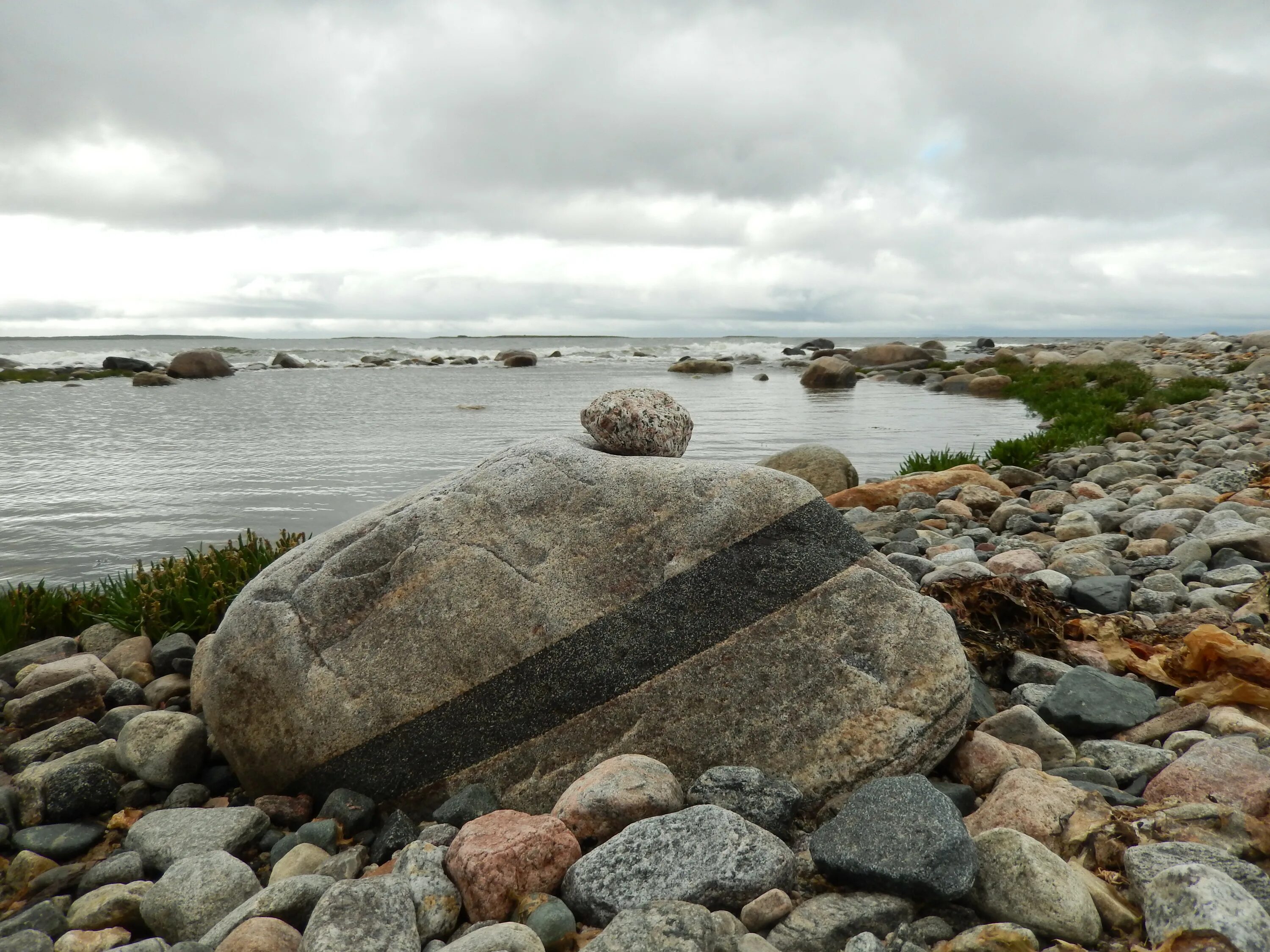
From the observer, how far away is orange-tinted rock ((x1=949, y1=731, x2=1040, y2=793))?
3711mm

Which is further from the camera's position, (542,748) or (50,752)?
(50,752)

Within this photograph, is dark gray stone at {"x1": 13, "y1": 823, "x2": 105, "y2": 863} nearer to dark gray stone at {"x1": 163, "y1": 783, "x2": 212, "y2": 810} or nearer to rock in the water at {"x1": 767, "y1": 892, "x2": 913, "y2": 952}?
dark gray stone at {"x1": 163, "y1": 783, "x2": 212, "y2": 810}

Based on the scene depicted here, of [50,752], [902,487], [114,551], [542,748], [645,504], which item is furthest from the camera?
[902,487]

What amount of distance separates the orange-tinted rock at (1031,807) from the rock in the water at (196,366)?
43097mm

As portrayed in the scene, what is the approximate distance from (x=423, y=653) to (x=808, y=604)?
5.91 feet

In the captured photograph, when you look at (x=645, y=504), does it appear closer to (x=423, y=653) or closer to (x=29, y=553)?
(x=423, y=653)

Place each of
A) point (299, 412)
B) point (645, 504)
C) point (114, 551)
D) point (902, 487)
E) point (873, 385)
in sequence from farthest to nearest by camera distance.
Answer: point (873, 385)
point (299, 412)
point (902, 487)
point (114, 551)
point (645, 504)

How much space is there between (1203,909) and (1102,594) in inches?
139

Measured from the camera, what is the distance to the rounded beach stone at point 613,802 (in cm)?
325

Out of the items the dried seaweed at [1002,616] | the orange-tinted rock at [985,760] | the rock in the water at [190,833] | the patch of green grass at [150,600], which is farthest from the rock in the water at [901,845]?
the patch of green grass at [150,600]

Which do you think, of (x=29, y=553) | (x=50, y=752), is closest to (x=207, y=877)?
(x=50, y=752)

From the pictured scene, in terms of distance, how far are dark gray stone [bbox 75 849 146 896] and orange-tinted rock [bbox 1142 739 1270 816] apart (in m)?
4.16

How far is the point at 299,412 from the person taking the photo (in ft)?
74.7

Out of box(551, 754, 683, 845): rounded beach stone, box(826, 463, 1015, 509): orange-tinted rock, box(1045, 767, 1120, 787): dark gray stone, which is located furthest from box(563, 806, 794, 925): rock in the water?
box(826, 463, 1015, 509): orange-tinted rock
